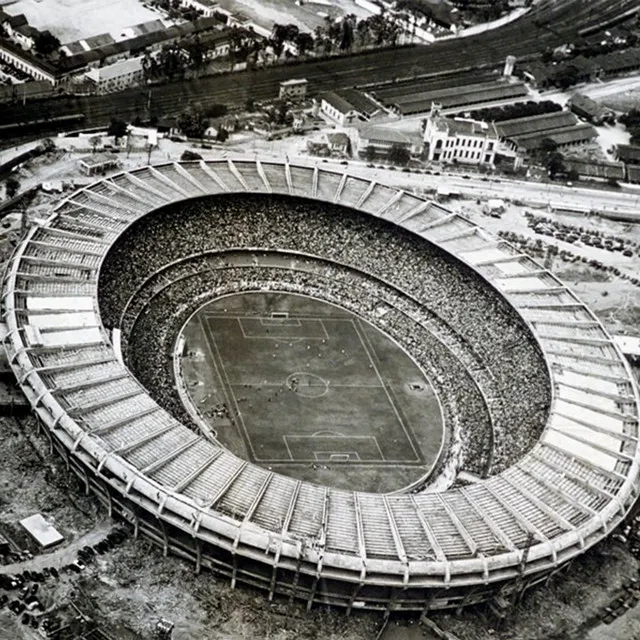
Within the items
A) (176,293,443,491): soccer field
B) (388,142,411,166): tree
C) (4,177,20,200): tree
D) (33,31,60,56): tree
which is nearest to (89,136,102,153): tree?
(4,177,20,200): tree

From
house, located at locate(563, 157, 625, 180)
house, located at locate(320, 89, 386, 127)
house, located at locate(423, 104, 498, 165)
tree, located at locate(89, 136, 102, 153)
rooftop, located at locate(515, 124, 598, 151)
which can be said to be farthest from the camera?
rooftop, located at locate(515, 124, 598, 151)

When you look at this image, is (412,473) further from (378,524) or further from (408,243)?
(408,243)

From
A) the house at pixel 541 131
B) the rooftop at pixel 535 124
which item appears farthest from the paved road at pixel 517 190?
the rooftop at pixel 535 124

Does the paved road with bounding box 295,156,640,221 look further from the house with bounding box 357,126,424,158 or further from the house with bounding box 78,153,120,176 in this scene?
the house with bounding box 78,153,120,176

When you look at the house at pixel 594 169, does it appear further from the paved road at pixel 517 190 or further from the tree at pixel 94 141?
the tree at pixel 94 141

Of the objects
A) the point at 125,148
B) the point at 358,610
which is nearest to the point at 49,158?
the point at 125,148

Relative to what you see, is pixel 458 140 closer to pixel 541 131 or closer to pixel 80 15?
pixel 541 131
